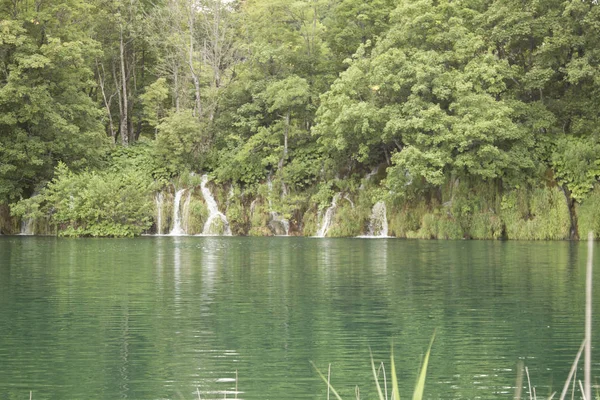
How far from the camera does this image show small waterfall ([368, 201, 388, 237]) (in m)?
40.6

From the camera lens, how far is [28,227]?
4319 cm

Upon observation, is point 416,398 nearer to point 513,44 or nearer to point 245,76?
point 513,44

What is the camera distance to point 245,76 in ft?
151

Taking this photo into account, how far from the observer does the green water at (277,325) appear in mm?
8922

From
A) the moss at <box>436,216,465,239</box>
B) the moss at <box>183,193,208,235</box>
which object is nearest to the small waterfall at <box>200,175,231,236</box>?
the moss at <box>183,193,208,235</box>

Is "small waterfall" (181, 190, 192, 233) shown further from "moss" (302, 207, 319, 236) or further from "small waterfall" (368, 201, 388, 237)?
"small waterfall" (368, 201, 388, 237)

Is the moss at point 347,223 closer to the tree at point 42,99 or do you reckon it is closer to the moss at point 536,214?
the moss at point 536,214

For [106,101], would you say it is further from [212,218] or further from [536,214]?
[536,214]

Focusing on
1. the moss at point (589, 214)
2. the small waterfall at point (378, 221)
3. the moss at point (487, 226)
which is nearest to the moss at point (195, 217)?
the small waterfall at point (378, 221)

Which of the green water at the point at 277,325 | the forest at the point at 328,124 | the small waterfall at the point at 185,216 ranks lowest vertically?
the green water at the point at 277,325

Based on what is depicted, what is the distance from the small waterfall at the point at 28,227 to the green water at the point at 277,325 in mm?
19454

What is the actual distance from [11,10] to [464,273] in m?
33.4

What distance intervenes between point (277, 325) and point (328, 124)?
28.8 m

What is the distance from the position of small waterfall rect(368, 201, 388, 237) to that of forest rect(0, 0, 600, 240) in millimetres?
290
